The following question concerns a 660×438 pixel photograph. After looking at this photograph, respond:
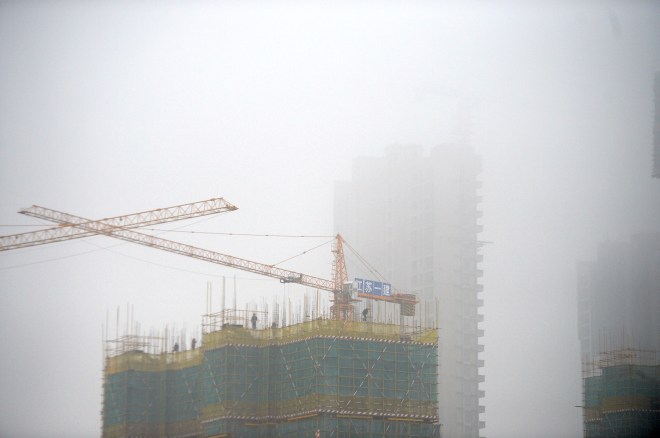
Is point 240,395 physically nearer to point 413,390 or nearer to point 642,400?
point 413,390

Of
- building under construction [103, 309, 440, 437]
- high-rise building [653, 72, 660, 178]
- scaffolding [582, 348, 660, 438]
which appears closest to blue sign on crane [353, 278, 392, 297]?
building under construction [103, 309, 440, 437]

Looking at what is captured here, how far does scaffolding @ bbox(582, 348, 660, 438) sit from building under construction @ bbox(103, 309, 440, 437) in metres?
25.2

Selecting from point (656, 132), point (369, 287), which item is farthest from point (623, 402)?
point (656, 132)

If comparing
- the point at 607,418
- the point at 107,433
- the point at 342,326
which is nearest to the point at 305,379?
the point at 342,326

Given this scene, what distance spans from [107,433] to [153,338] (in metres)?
12.3

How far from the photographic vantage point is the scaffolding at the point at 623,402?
458 feet

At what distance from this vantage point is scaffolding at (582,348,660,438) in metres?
140

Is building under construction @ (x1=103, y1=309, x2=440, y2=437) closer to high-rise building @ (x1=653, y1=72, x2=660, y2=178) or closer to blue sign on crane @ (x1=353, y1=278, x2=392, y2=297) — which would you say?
blue sign on crane @ (x1=353, y1=278, x2=392, y2=297)

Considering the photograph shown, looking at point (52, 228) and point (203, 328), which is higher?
point (52, 228)

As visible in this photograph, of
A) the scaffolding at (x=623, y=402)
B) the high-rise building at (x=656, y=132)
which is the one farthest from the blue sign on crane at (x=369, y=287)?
the high-rise building at (x=656, y=132)

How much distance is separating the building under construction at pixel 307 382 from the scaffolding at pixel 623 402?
2517cm

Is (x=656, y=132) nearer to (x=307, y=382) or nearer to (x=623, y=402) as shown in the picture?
(x=623, y=402)

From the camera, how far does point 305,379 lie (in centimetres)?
12500

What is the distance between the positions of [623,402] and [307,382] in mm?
41801
